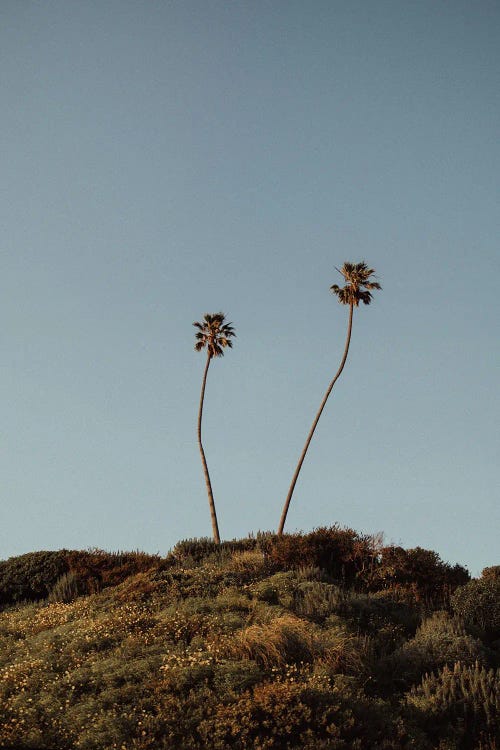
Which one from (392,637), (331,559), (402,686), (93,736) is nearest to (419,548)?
(331,559)

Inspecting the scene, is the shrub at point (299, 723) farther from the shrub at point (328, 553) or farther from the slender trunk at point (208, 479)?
the slender trunk at point (208, 479)

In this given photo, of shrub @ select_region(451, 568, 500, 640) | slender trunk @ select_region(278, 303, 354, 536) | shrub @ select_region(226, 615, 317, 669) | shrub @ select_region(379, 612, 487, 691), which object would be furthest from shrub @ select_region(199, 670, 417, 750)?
slender trunk @ select_region(278, 303, 354, 536)

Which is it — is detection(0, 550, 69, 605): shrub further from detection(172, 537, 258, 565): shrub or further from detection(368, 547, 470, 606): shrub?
detection(368, 547, 470, 606): shrub

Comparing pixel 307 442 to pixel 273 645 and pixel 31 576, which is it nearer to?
pixel 31 576

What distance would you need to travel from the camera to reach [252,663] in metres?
10.4

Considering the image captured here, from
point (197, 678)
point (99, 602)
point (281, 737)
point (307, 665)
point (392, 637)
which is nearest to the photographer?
point (281, 737)

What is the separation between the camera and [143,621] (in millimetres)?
13797

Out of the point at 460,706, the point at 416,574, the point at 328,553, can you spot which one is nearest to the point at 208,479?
the point at 328,553

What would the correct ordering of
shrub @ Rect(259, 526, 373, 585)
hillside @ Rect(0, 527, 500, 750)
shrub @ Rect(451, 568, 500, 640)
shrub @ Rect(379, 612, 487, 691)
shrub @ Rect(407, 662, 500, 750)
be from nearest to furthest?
1. hillside @ Rect(0, 527, 500, 750)
2. shrub @ Rect(407, 662, 500, 750)
3. shrub @ Rect(379, 612, 487, 691)
4. shrub @ Rect(451, 568, 500, 640)
5. shrub @ Rect(259, 526, 373, 585)

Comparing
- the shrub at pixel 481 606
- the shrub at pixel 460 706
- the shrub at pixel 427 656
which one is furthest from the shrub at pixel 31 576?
the shrub at pixel 460 706

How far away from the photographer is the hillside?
8.76 metres

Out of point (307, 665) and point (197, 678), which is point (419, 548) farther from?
point (197, 678)

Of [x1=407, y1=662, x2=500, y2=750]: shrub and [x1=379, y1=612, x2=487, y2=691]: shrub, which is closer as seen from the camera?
[x1=407, y1=662, x2=500, y2=750]: shrub

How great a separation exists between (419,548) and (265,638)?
11.1 m
